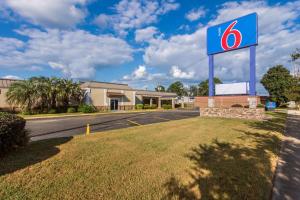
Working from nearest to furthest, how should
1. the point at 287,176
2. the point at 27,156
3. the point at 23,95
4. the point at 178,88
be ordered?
the point at 287,176 < the point at 27,156 < the point at 23,95 < the point at 178,88

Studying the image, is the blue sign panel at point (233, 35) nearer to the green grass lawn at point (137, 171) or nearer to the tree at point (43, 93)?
the green grass lawn at point (137, 171)

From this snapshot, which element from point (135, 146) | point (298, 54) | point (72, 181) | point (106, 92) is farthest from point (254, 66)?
point (106, 92)

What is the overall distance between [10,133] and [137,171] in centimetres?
378

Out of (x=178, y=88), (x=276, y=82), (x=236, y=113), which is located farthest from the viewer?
(x=178, y=88)

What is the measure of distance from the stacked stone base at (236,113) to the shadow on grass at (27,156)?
14.3m

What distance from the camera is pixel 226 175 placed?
4227 mm

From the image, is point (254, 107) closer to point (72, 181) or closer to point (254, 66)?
point (254, 66)

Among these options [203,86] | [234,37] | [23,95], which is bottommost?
[23,95]

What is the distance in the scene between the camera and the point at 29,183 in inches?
148

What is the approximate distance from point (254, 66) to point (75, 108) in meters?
24.3

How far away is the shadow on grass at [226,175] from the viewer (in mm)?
3451

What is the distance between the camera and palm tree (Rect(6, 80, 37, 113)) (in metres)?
21.9

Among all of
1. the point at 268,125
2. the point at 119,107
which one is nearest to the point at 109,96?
the point at 119,107

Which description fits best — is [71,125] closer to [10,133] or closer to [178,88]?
[10,133]
